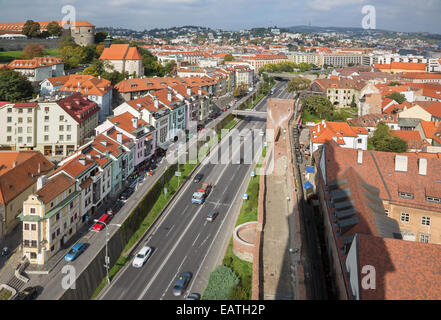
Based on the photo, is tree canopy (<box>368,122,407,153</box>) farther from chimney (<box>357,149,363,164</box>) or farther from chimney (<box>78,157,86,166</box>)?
chimney (<box>78,157,86,166</box>)

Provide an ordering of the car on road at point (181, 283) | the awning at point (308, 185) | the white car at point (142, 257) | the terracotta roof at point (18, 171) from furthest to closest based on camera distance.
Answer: the awning at point (308, 185) → the terracotta roof at point (18, 171) → the white car at point (142, 257) → the car on road at point (181, 283)

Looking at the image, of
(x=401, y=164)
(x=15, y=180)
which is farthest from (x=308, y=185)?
(x=15, y=180)

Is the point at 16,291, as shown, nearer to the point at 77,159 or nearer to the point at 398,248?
the point at 77,159

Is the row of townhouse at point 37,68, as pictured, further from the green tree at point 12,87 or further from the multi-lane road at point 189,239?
the multi-lane road at point 189,239

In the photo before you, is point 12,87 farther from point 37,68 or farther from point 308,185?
point 308,185

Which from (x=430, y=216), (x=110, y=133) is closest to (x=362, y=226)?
(x=430, y=216)

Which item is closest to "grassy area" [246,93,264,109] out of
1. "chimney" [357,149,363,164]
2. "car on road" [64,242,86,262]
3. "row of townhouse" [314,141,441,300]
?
"row of townhouse" [314,141,441,300]

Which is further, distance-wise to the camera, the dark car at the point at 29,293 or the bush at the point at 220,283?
the bush at the point at 220,283

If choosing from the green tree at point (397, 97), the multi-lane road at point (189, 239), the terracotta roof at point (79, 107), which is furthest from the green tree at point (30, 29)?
the green tree at point (397, 97)
